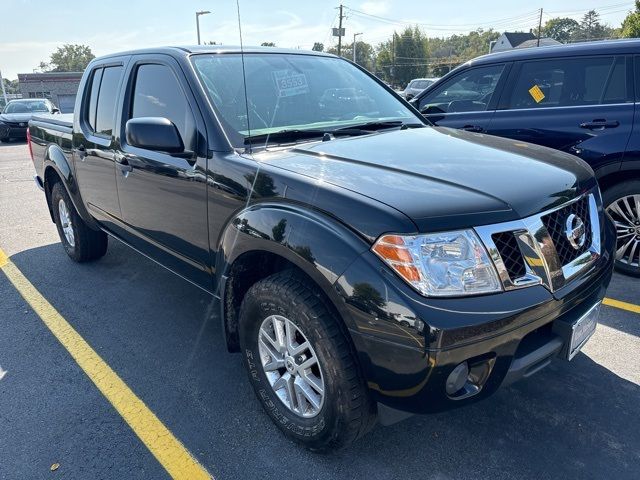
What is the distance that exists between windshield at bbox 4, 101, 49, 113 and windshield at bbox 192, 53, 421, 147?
17.9 meters

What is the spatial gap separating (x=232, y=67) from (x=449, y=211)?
1.80 meters

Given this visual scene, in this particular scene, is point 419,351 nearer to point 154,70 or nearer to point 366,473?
point 366,473

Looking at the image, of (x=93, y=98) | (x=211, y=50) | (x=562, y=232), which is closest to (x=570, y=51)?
(x=562, y=232)

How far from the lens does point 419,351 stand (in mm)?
1740

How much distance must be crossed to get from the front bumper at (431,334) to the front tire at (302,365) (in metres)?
0.11

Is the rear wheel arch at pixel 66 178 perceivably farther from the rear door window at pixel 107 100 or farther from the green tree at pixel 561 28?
the green tree at pixel 561 28

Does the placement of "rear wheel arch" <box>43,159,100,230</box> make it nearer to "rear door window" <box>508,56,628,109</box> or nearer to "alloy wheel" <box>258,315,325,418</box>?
"alloy wheel" <box>258,315,325,418</box>

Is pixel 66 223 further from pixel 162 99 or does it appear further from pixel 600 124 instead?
pixel 600 124

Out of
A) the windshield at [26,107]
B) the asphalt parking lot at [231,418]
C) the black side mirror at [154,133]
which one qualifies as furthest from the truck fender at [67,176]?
the windshield at [26,107]

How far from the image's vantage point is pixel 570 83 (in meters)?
4.41

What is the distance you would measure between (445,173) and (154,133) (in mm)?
1483

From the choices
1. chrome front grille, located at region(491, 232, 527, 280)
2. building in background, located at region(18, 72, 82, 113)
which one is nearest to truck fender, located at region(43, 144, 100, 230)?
chrome front grille, located at region(491, 232, 527, 280)

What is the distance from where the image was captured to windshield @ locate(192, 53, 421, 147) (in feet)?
9.04

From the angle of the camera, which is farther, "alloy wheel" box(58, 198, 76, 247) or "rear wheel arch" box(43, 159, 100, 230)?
"alloy wheel" box(58, 198, 76, 247)
